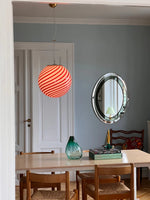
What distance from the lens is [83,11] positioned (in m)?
5.06

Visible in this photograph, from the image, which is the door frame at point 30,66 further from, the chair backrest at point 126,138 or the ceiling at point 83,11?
the chair backrest at point 126,138

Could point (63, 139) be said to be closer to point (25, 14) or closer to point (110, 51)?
point (110, 51)

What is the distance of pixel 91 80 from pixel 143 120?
1117 mm

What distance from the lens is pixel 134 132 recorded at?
222 inches

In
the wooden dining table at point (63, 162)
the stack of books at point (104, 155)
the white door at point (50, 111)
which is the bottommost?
the wooden dining table at point (63, 162)

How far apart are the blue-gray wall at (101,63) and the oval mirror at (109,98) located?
0.24 feet

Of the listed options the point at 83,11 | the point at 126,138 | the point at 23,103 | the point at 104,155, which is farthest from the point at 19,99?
the point at 104,155

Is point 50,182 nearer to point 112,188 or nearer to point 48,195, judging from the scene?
point 48,195

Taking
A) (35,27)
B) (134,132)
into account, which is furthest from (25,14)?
(134,132)

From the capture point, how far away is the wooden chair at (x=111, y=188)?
3111 mm

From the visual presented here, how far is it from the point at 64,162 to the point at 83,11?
2553 millimetres

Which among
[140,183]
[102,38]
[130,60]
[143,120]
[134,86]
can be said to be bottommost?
[140,183]

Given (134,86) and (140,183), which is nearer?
(140,183)

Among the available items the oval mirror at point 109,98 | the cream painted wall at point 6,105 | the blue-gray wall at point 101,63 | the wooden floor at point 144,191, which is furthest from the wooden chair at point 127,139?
the cream painted wall at point 6,105
